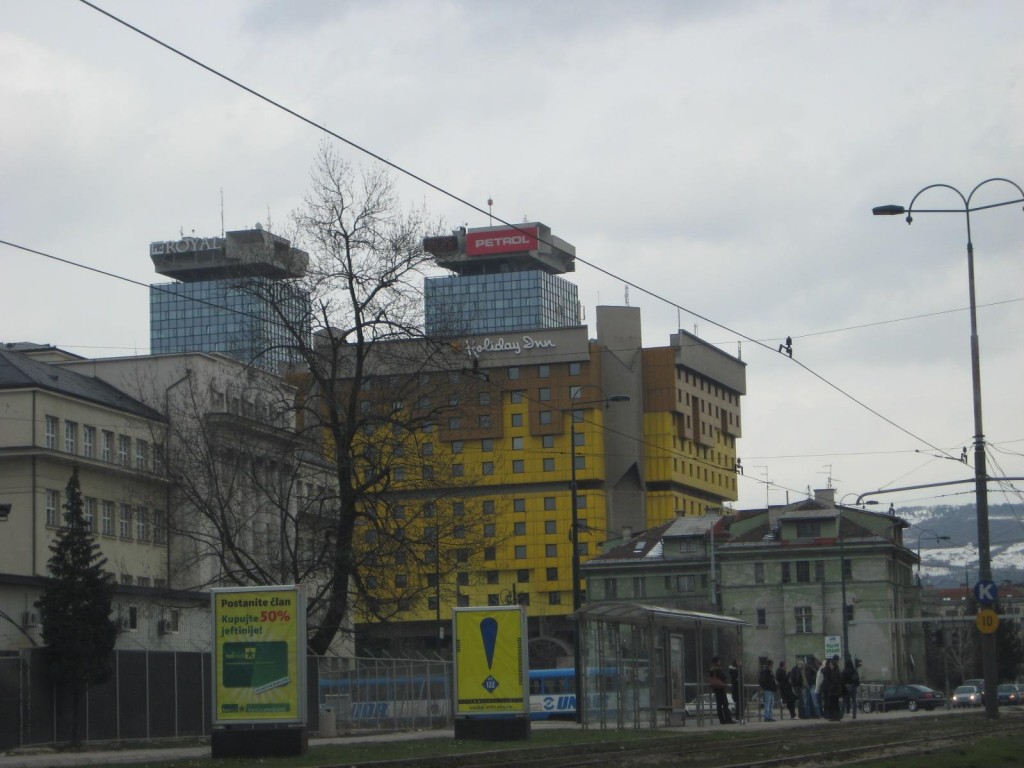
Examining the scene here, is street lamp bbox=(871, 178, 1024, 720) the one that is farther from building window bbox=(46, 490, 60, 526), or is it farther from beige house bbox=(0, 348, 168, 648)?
building window bbox=(46, 490, 60, 526)

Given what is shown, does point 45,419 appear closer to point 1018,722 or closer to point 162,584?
point 162,584

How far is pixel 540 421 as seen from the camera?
141000 millimetres

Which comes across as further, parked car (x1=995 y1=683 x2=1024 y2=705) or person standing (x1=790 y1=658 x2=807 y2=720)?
parked car (x1=995 y1=683 x2=1024 y2=705)

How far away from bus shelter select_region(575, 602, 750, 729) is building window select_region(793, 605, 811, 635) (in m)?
66.6

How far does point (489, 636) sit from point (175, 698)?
12.6m

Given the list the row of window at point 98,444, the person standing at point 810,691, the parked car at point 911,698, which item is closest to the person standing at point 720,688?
the person standing at point 810,691

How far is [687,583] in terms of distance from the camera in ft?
369

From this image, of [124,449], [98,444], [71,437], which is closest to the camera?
[71,437]

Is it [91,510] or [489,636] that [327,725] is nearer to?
[489,636]

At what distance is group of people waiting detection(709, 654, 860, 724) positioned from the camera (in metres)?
39.2

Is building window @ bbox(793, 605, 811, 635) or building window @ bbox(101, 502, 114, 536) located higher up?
building window @ bbox(101, 502, 114, 536)

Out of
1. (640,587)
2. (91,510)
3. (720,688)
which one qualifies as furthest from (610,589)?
(720,688)

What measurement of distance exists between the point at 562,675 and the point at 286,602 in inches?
1702

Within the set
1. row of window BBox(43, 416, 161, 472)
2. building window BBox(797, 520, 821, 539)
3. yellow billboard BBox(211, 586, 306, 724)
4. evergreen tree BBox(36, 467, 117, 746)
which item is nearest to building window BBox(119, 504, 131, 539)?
row of window BBox(43, 416, 161, 472)
